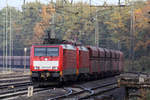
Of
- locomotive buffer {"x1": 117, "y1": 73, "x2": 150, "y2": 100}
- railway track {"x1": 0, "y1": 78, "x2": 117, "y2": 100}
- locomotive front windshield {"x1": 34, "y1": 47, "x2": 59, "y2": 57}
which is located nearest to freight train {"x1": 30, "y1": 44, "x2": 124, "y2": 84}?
locomotive front windshield {"x1": 34, "y1": 47, "x2": 59, "y2": 57}

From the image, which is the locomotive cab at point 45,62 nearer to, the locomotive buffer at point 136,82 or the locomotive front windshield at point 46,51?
the locomotive front windshield at point 46,51

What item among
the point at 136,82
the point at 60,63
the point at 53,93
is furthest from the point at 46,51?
the point at 136,82

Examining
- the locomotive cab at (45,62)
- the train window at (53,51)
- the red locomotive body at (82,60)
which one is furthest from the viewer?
the red locomotive body at (82,60)

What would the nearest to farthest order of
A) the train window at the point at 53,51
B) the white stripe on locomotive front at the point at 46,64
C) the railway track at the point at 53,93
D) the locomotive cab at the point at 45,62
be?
the railway track at the point at 53,93
the locomotive cab at the point at 45,62
the white stripe on locomotive front at the point at 46,64
the train window at the point at 53,51

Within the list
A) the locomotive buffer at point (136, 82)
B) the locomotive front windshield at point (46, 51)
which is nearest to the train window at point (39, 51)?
the locomotive front windshield at point (46, 51)

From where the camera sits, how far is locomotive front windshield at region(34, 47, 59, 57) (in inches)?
824

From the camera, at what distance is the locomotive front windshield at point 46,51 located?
20939 mm

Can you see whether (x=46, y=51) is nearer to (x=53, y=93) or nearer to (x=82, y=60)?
(x=53, y=93)

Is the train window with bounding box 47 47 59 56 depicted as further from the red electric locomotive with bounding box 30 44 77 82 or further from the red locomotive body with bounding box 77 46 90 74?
the red locomotive body with bounding box 77 46 90 74

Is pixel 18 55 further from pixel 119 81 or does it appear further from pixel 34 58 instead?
pixel 119 81

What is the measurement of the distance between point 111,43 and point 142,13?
10.2m

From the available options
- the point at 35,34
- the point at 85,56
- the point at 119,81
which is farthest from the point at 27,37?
the point at 119,81

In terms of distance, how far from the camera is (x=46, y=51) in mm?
21109

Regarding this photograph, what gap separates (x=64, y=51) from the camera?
2117 cm
